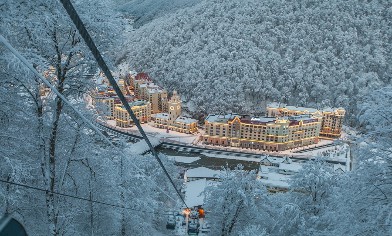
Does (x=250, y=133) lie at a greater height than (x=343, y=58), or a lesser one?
lesser

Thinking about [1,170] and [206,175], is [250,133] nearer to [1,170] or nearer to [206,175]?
[206,175]

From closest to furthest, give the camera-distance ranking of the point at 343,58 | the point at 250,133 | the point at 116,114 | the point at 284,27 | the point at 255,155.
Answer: the point at 255,155 < the point at 250,133 < the point at 116,114 < the point at 343,58 < the point at 284,27

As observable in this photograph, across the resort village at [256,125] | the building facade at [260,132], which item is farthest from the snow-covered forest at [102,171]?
the resort village at [256,125]

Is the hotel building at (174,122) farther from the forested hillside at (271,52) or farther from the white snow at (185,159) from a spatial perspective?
the white snow at (185,159)

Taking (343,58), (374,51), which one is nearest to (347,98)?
(343,58)

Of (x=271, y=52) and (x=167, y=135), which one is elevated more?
(x=271, y=52)

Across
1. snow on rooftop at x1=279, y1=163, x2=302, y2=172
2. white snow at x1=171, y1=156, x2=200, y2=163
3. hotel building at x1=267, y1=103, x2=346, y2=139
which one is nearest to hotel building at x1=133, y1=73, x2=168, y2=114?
white snow at x1=171, y1=156, x2=200, y2=163

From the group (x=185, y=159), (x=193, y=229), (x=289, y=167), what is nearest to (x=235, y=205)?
(x=193, y=229)

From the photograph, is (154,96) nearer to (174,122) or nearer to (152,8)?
(174,122)
